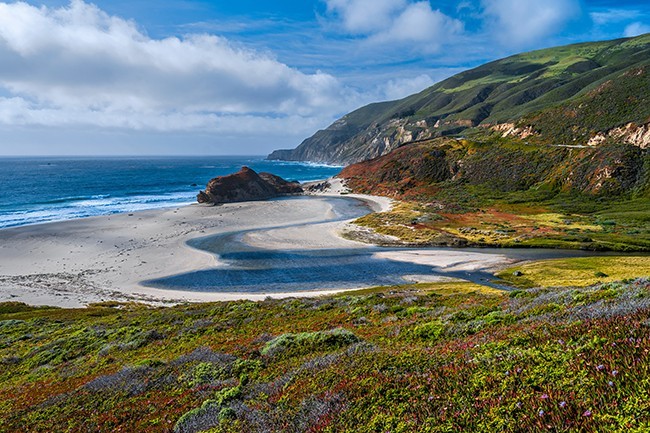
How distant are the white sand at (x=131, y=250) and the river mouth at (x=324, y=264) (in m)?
0.92

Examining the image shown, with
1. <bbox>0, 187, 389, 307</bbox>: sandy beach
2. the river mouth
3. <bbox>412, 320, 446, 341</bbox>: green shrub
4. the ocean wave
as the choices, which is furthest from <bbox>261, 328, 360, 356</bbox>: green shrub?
the ocean wave

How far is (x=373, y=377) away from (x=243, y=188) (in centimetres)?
12381

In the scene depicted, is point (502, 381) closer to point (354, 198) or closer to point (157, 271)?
point (157, 271)

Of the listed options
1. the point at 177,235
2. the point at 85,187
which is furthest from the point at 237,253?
the point at 85,187

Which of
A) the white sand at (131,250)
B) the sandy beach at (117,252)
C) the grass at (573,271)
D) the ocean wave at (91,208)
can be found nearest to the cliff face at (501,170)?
the white sand at (131,250)

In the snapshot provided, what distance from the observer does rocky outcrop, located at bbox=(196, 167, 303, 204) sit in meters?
119

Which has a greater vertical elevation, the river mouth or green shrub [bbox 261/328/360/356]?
green shrub [bbox 261/328/360/356]

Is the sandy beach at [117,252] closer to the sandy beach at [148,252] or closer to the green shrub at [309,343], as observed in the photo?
the sandy beach at [148,252]

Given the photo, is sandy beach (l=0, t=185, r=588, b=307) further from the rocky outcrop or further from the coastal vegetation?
the rocky outcrop

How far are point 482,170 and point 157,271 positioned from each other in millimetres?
110394

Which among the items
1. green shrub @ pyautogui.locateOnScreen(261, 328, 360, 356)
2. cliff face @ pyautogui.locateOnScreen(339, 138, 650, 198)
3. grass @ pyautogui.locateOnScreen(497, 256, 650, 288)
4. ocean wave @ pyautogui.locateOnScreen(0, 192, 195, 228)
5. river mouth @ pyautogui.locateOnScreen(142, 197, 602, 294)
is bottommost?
river mouth @ pyautogui.locateOnScreen(142, 197, 602, 294)

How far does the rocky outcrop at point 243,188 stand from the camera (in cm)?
11919

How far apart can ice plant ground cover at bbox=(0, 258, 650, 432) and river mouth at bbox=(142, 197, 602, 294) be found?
26.1 meters

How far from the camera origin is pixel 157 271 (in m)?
52.0
